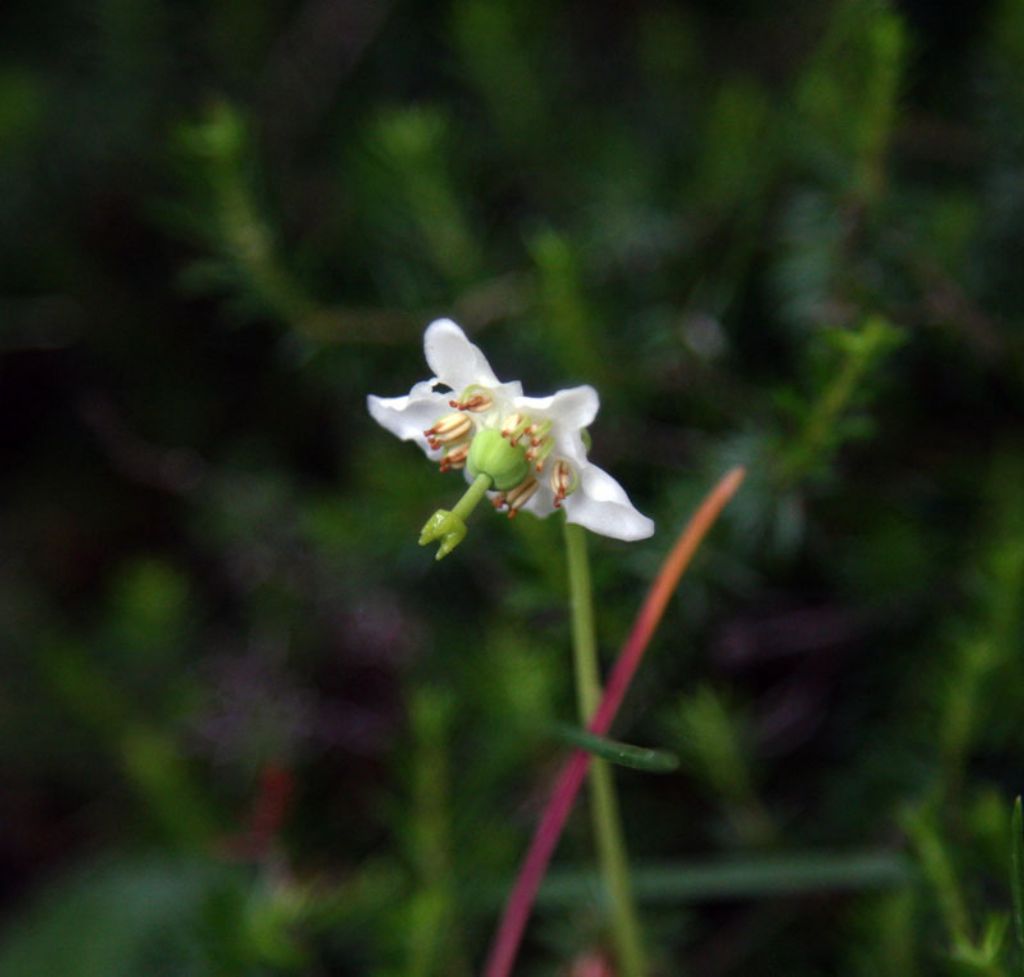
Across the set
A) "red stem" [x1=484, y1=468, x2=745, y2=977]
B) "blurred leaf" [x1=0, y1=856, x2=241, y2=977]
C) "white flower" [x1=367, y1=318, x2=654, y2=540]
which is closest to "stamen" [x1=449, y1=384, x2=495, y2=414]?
"white flower" [x1=367, y1=318, x2=654, y2=540]

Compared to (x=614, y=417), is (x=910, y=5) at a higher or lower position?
higher

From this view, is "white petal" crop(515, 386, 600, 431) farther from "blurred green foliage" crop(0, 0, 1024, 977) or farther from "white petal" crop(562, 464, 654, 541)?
"blurred green foliage" crop(0, 0, 1024, 977)

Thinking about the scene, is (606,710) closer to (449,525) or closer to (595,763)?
(595,763)

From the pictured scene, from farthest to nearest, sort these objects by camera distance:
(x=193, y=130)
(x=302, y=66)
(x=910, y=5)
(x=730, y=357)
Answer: (x=302, y=66), (x=910, y=5), (x=730, y=357), (x=193, y=130)

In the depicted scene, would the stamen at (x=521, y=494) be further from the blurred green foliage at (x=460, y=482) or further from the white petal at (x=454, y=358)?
the blurred green foliage at (x=460, y=482)

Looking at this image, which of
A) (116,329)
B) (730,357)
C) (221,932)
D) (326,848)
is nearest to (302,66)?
(116,329)

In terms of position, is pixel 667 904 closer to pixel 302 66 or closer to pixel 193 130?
pixel 193 130

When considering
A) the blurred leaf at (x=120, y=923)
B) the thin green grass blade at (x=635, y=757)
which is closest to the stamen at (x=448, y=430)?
the thin green grass blade at (x=635, y=757)
